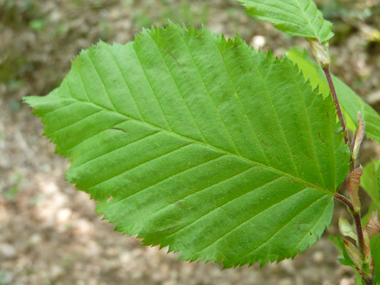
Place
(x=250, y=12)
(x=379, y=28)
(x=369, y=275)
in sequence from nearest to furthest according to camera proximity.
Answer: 1. (x=369, y=275)
2. (x=250, y=12)
3. (x=379, y=28)

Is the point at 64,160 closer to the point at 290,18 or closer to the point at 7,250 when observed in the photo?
the point at 7,250

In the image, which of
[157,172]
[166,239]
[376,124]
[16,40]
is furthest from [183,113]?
[16,40]

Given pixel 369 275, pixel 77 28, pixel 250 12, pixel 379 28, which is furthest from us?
pixel 77 28

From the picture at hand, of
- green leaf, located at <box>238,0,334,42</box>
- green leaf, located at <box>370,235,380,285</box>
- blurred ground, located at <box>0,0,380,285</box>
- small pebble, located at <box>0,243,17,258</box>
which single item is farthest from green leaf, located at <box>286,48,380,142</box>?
small pebble, located at <box>0,243,17,258</box>

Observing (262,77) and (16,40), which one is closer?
(262,77)

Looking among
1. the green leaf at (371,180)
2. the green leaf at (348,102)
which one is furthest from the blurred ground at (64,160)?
the green leaf at (348,102)

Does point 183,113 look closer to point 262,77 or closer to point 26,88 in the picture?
point 262,77

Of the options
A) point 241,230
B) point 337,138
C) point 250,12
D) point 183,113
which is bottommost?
point 241,230
